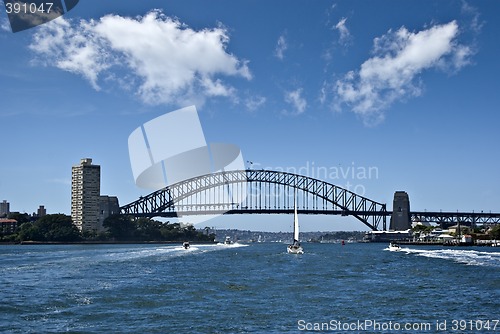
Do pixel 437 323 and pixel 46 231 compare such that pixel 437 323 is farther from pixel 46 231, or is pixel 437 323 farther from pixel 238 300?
pixel 46 231

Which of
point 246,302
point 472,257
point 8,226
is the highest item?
A: point 8,226

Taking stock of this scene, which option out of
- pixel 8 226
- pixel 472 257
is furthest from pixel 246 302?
pixel 8 226

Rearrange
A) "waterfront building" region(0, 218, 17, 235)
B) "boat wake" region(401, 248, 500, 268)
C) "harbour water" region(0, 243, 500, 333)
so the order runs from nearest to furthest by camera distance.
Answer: "harbour water" region(0, 243, 500, 333) → "boat wake" region(401, 248, 500, 268) → "waterfront building" region(0, 218, 17, 235)

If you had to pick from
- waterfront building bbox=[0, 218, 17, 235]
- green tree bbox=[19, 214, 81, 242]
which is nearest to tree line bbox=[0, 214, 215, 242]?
green tree bbox=[19, 214, 81, 242]

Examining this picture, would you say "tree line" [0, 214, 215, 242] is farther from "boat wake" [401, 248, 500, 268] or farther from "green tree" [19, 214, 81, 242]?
"boat wake" [401, 248, 500, 268]

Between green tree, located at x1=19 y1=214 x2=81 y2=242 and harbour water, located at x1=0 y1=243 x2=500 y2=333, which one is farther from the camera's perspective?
green tree, located at x1=19 y1=214 x2=81 y2=242

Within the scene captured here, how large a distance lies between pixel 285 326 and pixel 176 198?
176m

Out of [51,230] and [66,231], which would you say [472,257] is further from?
[51,230]

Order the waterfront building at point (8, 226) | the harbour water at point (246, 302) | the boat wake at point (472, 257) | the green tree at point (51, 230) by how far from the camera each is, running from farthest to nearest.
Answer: the waterfront building at point (8, 226) → the green tree at point (51, 230) → the boat wake at point (472, 257) → the harbour water at point (246, 302)

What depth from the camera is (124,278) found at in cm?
4244

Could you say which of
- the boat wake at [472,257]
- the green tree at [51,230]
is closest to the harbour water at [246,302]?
the boat wake at [472,257]

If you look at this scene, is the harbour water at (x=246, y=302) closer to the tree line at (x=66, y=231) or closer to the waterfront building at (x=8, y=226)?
the tree line at (x=66, y=231)

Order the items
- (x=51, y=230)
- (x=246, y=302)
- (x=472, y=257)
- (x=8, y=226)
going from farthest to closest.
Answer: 1. (x=8, y=226)
2. (x=51, y=230)
3. (x=472, y=257)
4. (x=246, y=302)

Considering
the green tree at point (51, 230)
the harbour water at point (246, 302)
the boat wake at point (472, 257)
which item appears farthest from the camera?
the green tree at point (51, 230)
